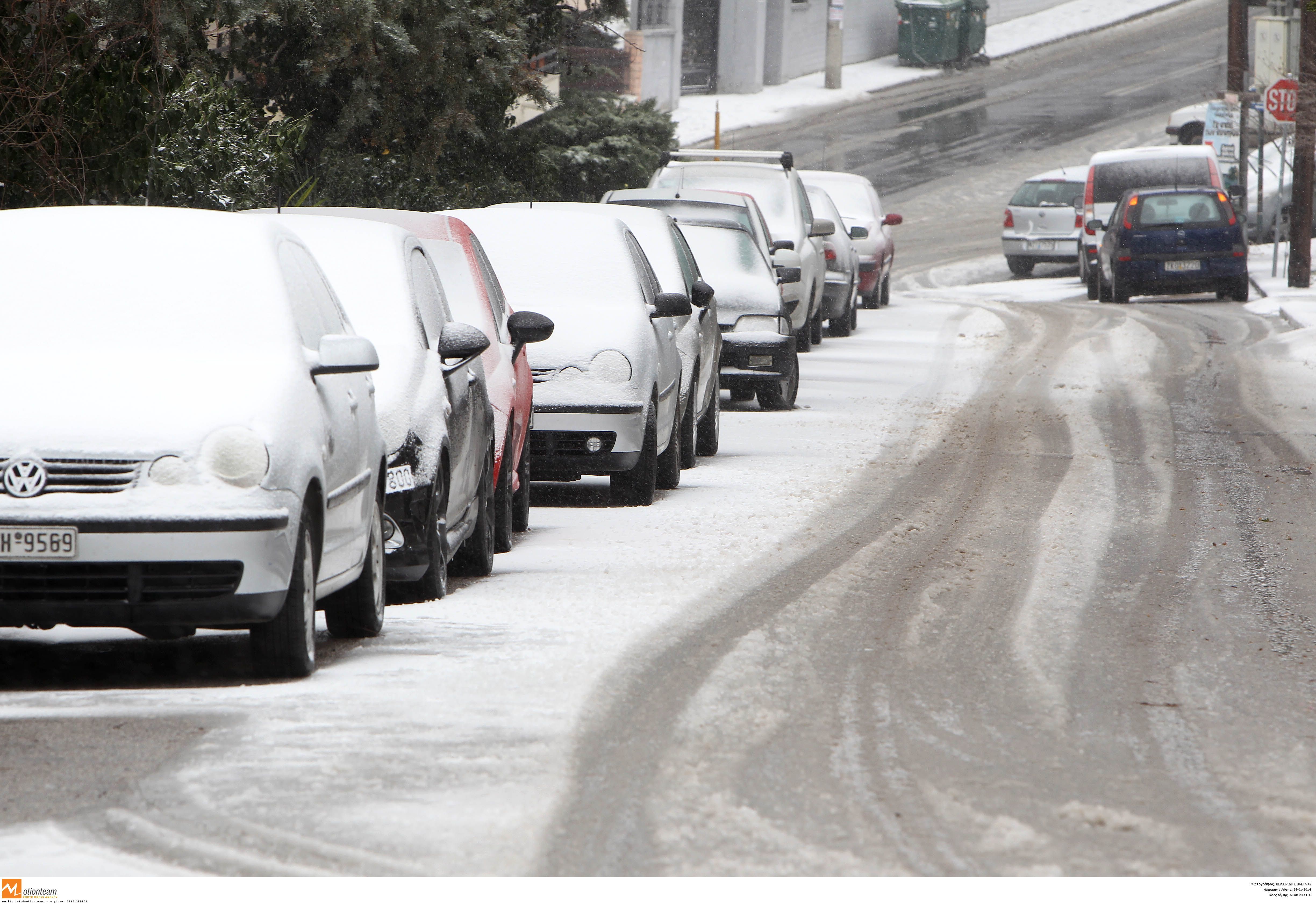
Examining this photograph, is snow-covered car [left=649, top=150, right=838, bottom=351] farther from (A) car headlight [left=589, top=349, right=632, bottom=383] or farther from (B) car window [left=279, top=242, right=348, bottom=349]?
(B) car window [left=279, top=242, right=348, bottom=349]

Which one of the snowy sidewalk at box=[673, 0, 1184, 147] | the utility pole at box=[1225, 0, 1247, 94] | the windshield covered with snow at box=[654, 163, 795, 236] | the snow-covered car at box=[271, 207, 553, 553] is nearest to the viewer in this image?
the snow-covered car at box=[271, 207, 553, 553]

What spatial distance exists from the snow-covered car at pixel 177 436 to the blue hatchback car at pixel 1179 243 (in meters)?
23.7

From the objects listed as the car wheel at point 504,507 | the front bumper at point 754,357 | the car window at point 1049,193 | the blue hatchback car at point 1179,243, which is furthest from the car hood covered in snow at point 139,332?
the car window at point 1049,193

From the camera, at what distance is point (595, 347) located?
453 inches

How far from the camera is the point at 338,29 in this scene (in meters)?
19.8

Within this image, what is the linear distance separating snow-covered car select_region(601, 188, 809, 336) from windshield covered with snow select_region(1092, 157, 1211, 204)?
49.6 feet

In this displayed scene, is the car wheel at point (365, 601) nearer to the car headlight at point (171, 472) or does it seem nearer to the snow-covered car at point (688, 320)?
the car headlight at point (171, 472)

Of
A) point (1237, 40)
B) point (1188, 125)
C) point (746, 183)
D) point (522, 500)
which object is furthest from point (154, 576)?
point (1188, 125)

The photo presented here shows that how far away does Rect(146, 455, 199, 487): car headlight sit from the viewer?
6.21 m

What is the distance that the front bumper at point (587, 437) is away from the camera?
37.3 feet

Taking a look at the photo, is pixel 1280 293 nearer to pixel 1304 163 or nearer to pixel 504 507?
pixel 1304 163

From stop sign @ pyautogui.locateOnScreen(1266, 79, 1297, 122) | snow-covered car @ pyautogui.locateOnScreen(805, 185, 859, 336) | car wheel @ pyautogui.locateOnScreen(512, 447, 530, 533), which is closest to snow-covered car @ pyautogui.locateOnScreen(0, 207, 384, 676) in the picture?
car wheel @ pyautogui.locateOnScreen(512, 447, 530, 533)

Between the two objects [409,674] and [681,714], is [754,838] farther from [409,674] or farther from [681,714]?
[409,674]

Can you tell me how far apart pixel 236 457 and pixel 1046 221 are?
104ft
